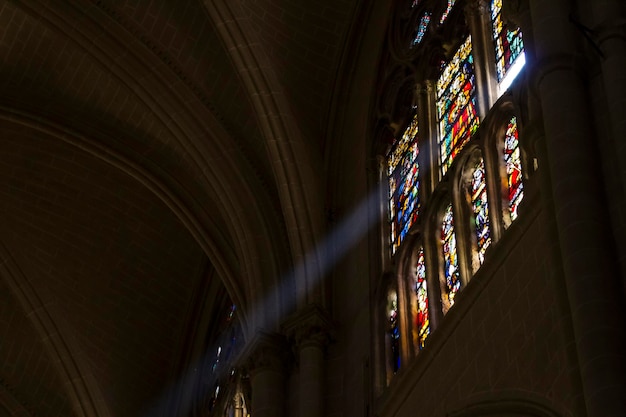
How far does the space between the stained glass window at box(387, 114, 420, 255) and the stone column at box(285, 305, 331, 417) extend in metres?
1.04

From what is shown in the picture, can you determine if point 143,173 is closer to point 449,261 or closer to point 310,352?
point 310,352

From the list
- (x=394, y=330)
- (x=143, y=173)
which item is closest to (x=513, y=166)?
(x=394, y=330)

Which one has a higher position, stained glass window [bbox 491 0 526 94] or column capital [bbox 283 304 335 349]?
stained glass window [bbox 491 0 526 94]

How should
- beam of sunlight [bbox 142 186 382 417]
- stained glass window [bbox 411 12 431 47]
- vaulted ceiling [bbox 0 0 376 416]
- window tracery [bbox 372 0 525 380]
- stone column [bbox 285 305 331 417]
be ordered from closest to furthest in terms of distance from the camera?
window tracery [bbox 372 0 525 380]
stone column [bbox 285 305 331 417]
beam of sunlight [bbox 142 186 382 417]
stained glass window [bbox 411 12 431 47]
vaulted ceiling [bbox 0 0 376 416]

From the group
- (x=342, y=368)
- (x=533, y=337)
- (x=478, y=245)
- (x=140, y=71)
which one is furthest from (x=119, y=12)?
(x=533, y=337)

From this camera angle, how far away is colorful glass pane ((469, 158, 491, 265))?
11055mm

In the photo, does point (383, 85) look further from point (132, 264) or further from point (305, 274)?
point (132, 264)

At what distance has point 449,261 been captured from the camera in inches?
461

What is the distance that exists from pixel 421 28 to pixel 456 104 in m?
1.81

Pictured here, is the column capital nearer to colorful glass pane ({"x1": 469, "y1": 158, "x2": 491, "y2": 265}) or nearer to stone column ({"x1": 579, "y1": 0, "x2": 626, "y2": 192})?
colorful glass pane ({"x1": 469, "y1": 158, "x2": 491, "y2": 265})

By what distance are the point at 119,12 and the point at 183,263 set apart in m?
4.27

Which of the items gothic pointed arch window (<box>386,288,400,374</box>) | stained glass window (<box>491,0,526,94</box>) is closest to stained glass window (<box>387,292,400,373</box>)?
gothic pointed arch window (<box>386,288,400,374</box>)

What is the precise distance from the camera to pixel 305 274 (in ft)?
46.1

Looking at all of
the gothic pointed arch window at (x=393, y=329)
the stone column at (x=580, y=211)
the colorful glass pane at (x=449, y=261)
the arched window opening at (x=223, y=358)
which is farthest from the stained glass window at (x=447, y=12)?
the arched window opening at (x=223, y=358)
